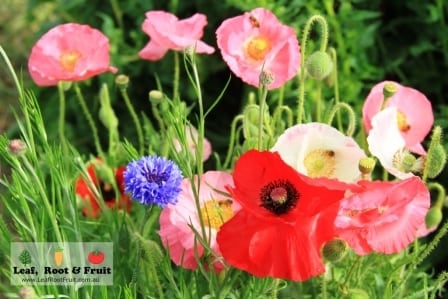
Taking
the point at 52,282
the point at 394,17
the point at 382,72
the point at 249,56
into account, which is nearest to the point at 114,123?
the point at 249,56

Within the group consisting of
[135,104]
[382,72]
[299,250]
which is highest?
[299,250]

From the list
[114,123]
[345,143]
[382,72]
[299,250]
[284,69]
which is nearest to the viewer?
[299,250]

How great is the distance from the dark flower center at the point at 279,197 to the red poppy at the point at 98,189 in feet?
1.37

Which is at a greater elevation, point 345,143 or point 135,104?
point 345,143

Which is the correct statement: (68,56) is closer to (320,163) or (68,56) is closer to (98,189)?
(98,189)

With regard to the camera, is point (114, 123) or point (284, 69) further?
point (114, 123)

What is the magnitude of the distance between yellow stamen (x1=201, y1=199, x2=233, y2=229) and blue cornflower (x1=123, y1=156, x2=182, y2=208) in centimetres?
10

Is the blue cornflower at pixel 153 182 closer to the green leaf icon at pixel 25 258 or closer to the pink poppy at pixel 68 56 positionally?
the green leaf icon at pixel 25 258

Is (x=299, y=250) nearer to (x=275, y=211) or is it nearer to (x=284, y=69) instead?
(x=275, y=211)

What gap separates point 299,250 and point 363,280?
0.33 meters

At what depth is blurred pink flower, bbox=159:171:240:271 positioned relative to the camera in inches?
42.7

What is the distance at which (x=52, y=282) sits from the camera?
104cm

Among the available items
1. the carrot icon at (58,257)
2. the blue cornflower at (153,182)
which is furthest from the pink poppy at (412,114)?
the carrot icon at (58,257)

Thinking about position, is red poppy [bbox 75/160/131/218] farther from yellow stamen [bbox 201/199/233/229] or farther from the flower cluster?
yellow stamen [bbox 201/199/233/229]
